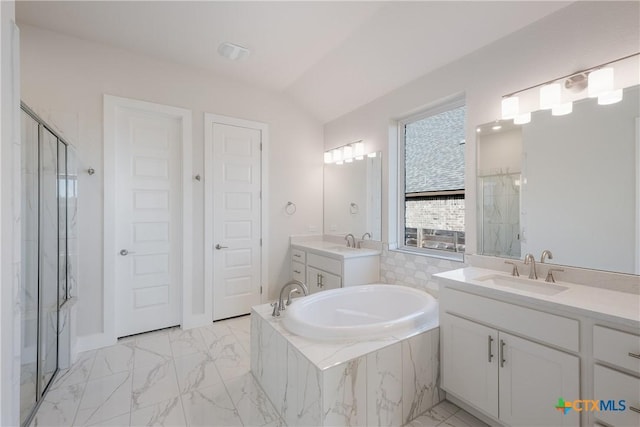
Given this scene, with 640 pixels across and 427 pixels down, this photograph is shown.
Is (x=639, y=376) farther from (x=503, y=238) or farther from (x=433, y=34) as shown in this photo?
(x=433, y=34)

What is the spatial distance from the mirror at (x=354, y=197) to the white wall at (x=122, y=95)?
44 cm

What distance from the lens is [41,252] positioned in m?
1.92

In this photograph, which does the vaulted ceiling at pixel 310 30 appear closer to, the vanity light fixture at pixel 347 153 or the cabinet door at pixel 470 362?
the vanity light fixture at pixel 347 153

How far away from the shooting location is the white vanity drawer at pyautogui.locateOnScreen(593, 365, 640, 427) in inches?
43.6

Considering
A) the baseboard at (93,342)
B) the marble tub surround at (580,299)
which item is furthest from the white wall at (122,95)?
the marble tub surround at (580,299)

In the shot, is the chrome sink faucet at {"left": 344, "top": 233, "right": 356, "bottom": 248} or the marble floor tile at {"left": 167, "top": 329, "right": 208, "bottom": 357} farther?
the chrome sink faucet at {"left": 344, "top": 233, "right": 356, "bottom": 248}

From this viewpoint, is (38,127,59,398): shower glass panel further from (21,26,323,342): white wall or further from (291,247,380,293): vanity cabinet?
(291,247,380,293): vanity cabinet

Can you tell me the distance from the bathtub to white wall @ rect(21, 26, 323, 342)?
4.76 feet

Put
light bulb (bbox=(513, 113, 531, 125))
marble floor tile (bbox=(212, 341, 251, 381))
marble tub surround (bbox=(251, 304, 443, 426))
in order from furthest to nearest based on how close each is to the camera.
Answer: marble floor tile (bbox=(212, 341, 251, 381))
light bulb (bbox=(513, 113, 531, 125))
marble tub surround (bbox=(251, 304, 443, 426))

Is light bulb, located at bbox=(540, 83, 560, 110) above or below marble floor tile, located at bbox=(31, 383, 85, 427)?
above

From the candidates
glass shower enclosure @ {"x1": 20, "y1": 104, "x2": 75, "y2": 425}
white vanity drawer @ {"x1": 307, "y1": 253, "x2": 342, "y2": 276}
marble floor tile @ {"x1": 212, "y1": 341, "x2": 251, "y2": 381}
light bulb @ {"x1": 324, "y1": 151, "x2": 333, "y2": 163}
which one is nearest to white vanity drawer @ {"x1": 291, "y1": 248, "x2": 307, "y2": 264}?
white vanity drawer @ {"x1": 307, "y1": 253, "x2": 342, "y2": 276}

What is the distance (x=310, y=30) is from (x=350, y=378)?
105 inches

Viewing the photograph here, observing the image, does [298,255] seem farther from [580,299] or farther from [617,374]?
[617,374]

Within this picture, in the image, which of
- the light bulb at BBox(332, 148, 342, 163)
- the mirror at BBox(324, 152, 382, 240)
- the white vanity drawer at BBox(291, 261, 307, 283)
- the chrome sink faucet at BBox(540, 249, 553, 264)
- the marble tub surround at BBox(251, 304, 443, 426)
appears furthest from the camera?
the light bulb at BBox(332, 148, 342, 163)
